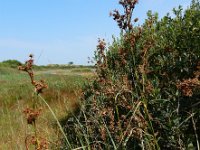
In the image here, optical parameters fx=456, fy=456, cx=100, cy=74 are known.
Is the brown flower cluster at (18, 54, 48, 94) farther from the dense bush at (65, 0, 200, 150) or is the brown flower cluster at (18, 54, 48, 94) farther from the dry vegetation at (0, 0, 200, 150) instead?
the dense bush at (65, 0, 200, 150)

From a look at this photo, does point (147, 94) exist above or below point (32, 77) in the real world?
below

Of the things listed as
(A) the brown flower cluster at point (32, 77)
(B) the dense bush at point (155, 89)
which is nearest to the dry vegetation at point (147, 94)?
A: (B) the dense bush at point (155, 89)

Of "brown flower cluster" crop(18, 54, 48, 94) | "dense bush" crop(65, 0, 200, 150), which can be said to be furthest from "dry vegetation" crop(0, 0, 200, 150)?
"brown flower cluster" crop(18, 54, 48, 94)

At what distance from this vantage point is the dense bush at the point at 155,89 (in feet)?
13.4

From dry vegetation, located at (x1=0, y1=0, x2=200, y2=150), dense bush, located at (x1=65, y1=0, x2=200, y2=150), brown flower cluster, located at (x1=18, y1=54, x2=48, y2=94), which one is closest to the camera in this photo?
brown flower cluster, located at (x1=18, y1=54, x2=48, y2=94)

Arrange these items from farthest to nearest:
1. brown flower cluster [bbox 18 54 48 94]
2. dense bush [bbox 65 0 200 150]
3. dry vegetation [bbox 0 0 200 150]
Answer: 1. dense bush [bbox 65 0 200 150]
2. dry vegetation [bbox 0 0 200 150]
3. brown flower cluster [bbox 18 54 48 94]

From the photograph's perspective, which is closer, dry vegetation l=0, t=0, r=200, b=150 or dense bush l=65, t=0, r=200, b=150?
dry vegetation l=0, t=0, r=200, b=150

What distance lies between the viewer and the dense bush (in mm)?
4078

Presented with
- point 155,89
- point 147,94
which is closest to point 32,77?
point 147,94

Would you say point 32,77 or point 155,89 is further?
point 155,89

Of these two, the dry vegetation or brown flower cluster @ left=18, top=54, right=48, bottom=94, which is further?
the dry vegetation

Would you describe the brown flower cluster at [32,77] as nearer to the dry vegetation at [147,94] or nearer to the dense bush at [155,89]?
the dry vegetation at [147,94]

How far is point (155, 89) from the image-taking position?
5203mm

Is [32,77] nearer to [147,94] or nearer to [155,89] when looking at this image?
[147,94]
